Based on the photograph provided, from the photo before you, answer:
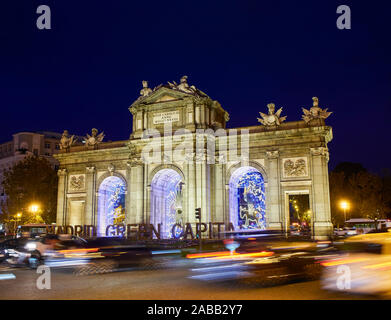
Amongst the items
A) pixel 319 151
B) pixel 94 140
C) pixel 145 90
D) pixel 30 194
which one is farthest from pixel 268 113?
pixel 30 194

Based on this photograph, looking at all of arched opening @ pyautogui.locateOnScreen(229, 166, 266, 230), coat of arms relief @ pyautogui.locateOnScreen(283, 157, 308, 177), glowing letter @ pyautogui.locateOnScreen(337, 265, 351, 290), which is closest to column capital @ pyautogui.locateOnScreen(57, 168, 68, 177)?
arched opening @ pyautogui.locateOnScreen(229, 166, 266, 230)

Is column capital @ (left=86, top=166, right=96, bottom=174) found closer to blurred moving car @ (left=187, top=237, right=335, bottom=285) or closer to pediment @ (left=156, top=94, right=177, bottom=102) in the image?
pediment @ (left=156, top=94, right=177, bottom=102)

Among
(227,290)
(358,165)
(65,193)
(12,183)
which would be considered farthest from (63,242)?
(358,165)

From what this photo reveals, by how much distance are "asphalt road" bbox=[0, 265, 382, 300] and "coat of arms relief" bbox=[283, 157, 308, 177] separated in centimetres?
2063

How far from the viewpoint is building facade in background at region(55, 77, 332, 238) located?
107 feet

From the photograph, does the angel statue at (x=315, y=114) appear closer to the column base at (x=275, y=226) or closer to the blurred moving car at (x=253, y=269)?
the column base at (x=275, y=226)

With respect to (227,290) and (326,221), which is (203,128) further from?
(227,290)

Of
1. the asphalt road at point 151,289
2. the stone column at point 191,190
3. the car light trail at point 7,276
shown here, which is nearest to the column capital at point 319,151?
the stone column at point 191,190

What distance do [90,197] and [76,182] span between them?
266 centimetres

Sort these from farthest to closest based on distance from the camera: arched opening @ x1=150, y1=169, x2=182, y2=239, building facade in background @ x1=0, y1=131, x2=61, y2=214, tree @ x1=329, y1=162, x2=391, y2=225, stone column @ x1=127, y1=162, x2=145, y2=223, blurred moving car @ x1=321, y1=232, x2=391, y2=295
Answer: building facade in background @ x1=0, y1=131, x2=61, y2=214
tree @ x1=329, y1=162, x2=391, y2=225
arched opening @ x1=150, y1=169, x2=182, y2=239
stone column @ x1=127, y1=162, x2=145, y2=223
blurred moving car @ x1=321, y1=232, x2=391, y2=295

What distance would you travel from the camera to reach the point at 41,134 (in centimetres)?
8375

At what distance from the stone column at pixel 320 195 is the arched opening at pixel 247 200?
4.66m

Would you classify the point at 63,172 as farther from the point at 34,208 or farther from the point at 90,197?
the point at 34,208
